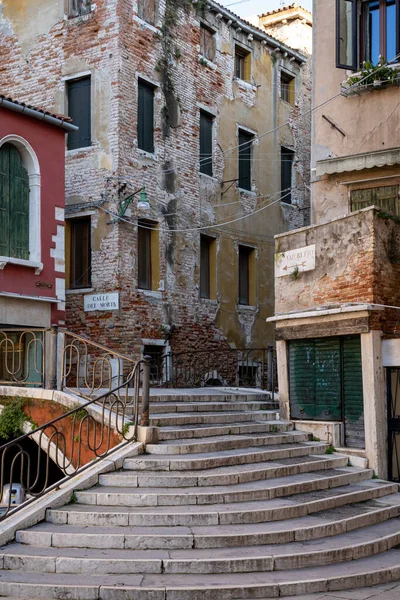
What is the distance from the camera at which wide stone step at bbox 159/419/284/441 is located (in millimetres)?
11378

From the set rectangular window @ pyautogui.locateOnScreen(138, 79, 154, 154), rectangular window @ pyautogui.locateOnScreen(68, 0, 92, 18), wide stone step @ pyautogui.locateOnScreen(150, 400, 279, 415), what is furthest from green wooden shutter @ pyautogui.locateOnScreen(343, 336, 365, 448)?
rectangular window @ pyautogui.locateOnScreen(68, 0, 92, 18)

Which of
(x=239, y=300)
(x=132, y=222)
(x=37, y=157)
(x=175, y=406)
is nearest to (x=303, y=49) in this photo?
(x=239, y=300)

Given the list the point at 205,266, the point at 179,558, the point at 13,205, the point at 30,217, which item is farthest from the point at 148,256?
the point at 179,558

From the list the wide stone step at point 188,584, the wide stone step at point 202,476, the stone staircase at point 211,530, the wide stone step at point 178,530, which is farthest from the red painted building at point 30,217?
the wide stone step at point 188,584

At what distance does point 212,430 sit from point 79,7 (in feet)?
43.2

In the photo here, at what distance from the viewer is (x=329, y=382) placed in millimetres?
13344

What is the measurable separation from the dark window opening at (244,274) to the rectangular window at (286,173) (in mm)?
2571

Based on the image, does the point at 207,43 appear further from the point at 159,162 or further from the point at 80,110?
the point at 80,110

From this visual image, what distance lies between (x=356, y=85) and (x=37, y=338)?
23.3 feet

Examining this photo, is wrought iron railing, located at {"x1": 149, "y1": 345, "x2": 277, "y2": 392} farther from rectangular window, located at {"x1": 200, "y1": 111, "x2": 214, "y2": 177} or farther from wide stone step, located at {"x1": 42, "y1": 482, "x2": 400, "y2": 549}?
wide stone step, located at {"x1": 42, "y1": 482, "x2": 400, "y2": 549}

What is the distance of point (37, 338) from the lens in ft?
41.8

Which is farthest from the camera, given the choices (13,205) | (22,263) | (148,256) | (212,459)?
(148,256)

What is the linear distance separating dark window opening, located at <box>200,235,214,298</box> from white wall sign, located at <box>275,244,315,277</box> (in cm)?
820

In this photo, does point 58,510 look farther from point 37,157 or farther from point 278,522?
point 37,157
